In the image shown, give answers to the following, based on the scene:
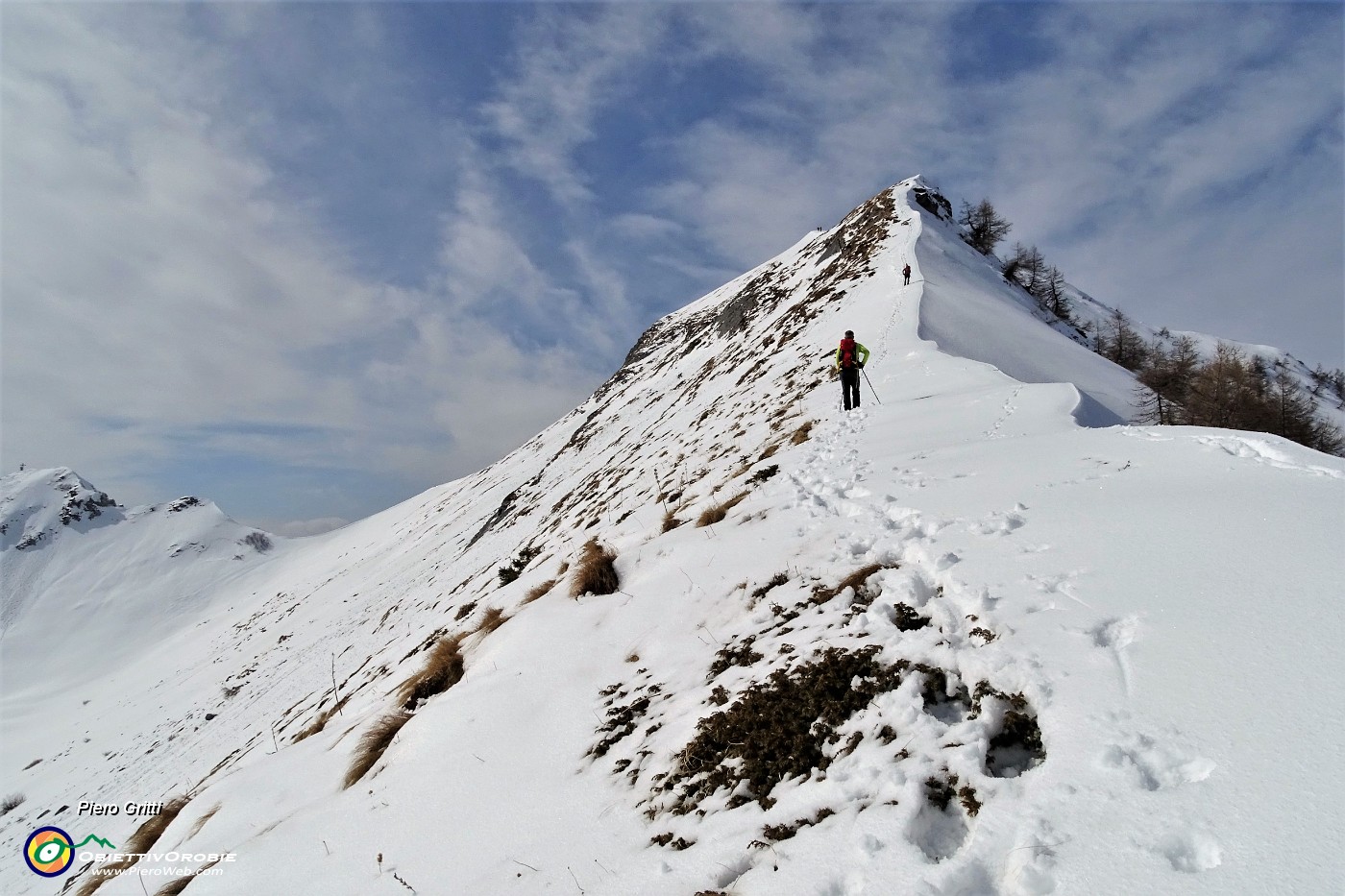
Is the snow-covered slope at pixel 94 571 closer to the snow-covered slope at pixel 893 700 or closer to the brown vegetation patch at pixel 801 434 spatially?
the snow-covered slope at pixel 893 700

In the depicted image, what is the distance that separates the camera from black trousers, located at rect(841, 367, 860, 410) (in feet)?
40.0

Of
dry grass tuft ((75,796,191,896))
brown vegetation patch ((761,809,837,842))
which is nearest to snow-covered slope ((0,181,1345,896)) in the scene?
brown vegetation patch ((761,809,837,842))

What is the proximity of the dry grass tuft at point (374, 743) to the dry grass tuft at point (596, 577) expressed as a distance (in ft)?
8.16

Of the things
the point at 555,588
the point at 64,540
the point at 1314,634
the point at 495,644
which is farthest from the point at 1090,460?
the point at 64,540

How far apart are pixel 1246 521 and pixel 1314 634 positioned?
1691 millimetres

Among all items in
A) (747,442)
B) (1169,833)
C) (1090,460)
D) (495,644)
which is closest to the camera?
(1169,833)

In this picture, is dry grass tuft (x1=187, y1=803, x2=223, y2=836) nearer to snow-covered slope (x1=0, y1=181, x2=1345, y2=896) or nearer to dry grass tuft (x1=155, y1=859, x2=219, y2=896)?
snow-covered slope (x1=0, y1=181, x2=1345, y2=896)

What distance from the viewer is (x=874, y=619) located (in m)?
4.39

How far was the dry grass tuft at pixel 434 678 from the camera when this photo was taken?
7.04 metres

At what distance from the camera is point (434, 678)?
23.5 ft

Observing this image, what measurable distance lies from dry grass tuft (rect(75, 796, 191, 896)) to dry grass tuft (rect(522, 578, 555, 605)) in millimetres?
5175

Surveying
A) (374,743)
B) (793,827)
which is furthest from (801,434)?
(793,827)

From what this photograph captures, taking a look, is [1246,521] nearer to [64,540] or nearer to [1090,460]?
[1090,460]

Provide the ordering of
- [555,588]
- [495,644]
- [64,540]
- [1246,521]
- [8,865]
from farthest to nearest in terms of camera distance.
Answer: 1. [64,540]
2. [8,865]
3. [555,588]
4. [495,644]
5. [1246,521]
